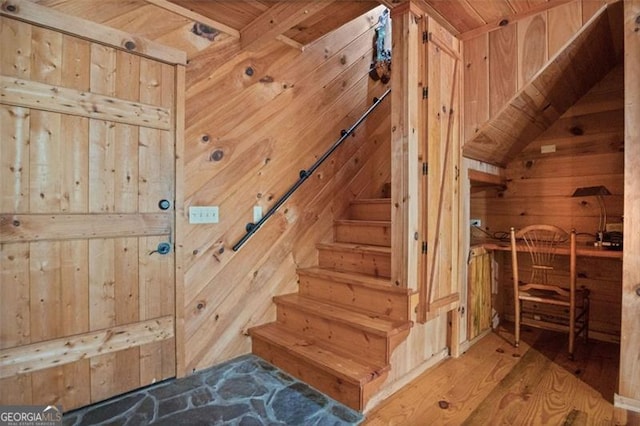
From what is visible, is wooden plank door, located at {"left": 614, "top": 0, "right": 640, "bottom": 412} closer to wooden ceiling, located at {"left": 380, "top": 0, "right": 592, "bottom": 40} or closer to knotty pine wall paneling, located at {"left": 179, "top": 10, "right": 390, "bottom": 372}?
wooden ceiling, located at {"left": 380, "top": 0, "right": 592, "bottom": 40}

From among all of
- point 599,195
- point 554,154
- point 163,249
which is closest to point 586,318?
point 599,195

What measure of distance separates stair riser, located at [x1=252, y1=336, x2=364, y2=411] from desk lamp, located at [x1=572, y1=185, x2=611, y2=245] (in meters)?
2.37

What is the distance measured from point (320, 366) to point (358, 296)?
575 mm

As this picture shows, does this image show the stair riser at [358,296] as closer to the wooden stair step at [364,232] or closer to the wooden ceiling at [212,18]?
the wooden stair step at [364,232]

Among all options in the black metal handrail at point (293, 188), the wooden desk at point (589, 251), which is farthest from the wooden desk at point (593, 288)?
the black metal handrail at point (293, 188)

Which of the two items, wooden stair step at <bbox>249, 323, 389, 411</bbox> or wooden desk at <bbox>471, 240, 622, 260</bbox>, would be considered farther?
wooden desk at <bbox>471, 240, 622, 260</bbox>

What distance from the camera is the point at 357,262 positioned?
264 cm

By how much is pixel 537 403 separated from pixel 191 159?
2.63 meters

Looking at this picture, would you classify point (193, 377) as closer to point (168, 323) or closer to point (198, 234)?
point (168, 323)

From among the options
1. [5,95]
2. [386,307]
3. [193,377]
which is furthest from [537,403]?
[5,95]

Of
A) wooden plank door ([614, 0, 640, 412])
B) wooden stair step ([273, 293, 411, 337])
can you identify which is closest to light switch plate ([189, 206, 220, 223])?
wooden stair step ([273, 293, 411, 337])

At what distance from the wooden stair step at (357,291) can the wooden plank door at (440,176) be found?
18cm

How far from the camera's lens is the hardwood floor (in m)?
1.80

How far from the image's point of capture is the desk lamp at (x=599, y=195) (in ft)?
8.82
